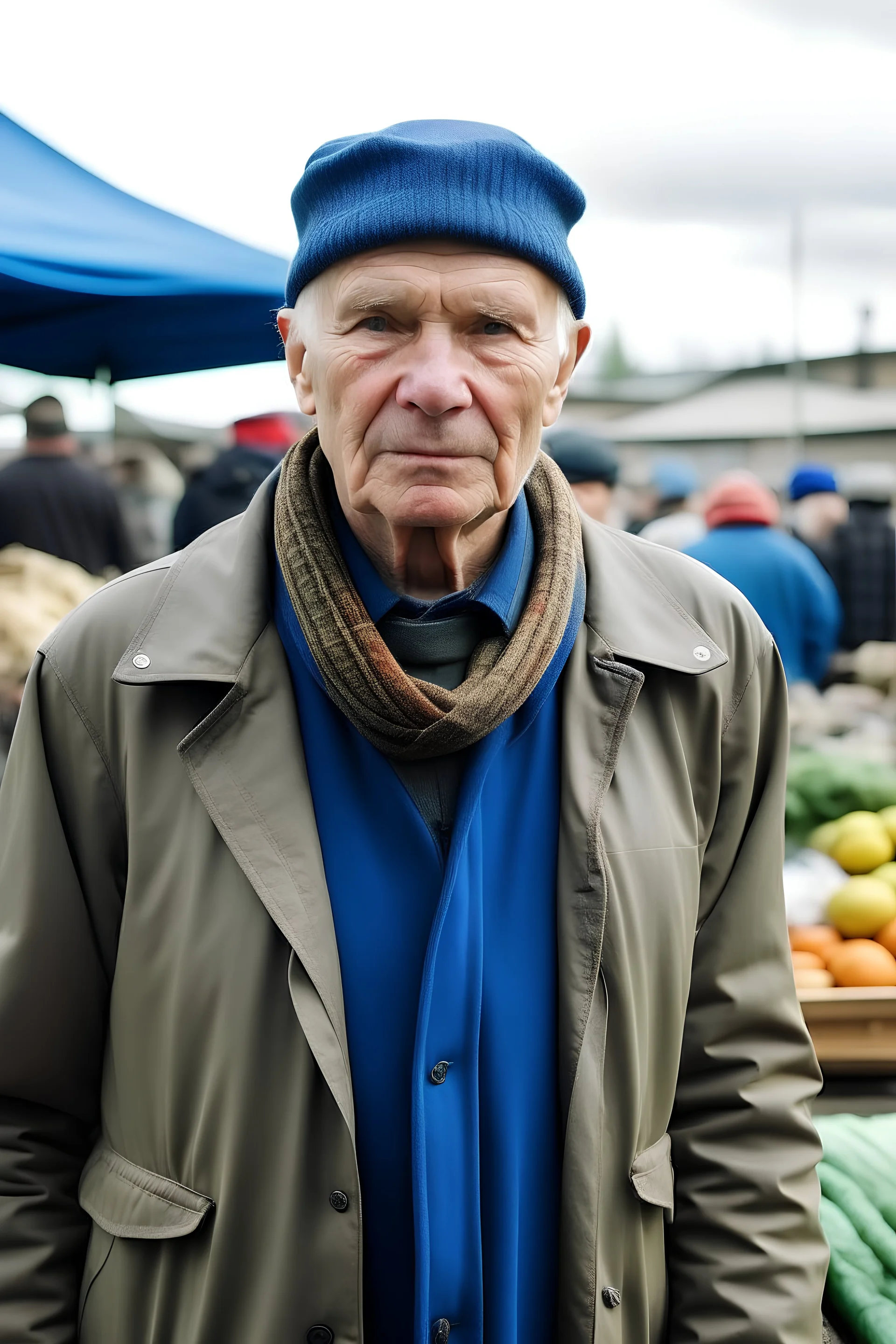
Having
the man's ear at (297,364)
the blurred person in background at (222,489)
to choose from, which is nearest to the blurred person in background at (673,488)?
the blurred person in background at (222,489)

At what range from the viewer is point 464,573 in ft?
4.84

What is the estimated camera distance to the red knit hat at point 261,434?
5.81 metres

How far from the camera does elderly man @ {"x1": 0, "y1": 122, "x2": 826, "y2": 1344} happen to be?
1279mm

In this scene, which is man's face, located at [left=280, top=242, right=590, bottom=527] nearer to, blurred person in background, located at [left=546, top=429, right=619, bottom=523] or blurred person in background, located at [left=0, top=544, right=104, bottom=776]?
blurred person in background, located at [left=0, top=544, right=104, bottom=776]

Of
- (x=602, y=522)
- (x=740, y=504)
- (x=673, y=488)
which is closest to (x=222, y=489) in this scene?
(x=740, y=504)

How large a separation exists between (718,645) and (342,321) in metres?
Result: 0.59

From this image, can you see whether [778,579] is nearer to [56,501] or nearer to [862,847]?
[862,847]

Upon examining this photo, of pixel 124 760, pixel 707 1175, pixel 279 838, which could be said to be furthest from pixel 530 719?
pixel 707 1175

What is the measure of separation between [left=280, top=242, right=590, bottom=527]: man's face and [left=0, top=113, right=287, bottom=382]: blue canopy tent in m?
2.50

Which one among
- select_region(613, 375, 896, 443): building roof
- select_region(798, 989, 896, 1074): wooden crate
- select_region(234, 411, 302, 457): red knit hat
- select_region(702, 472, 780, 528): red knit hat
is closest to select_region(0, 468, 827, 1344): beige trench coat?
select_region(798, 989, 896, 1074): wooden crate

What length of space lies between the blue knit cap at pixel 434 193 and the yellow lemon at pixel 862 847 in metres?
2.30

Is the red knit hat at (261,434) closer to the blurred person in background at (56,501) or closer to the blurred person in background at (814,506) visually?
the blurred person in background at (56,501)

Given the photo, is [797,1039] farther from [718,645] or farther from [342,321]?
[342,321]

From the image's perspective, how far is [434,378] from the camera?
131 cm
